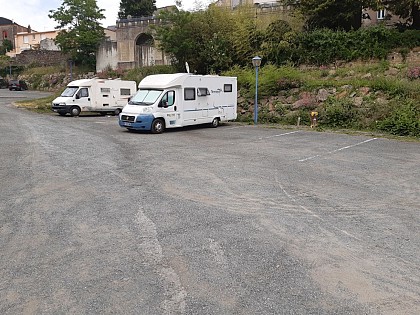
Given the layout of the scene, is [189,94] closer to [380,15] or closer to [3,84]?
[380,15]

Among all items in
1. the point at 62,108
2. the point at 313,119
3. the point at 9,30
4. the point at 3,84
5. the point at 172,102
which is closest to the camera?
the point at 172,102

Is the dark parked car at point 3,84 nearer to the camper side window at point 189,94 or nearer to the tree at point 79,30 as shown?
the tree at point 79,30

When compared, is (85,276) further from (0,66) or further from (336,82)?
(0,66)

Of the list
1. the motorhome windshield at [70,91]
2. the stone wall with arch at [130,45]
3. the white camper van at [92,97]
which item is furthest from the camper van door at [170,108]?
the stone wall with arch at [130,45]

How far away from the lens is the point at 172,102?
18.3 m

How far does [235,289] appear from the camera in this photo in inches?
163

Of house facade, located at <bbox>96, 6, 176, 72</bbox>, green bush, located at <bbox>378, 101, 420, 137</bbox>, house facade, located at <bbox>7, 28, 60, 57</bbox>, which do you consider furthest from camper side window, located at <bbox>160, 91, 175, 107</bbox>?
house facade, located at <bbox>7, 28, 60, 57</bbox>

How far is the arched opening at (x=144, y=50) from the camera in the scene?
135 ft

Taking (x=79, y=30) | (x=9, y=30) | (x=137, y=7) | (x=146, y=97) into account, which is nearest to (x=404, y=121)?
(x=146, y=97)

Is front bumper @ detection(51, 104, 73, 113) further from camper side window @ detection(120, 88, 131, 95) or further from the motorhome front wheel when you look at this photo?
the motorhome front wheel

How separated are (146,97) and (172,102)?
1146 mm

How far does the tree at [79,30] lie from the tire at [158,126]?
3301 centimetres

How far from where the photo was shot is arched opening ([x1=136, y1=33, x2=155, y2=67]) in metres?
41.1

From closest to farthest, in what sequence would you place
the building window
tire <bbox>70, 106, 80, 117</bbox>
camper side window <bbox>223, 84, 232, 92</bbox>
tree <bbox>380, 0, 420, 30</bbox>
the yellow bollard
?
1. the yellow bollard
2. camper side window <bbox>223, 84, 232, 92</bbox>
3. tree <bbox>380, 0, 420, 30</bbox>
4. tire <bbox>70, 106, 80, 117</bbox>
5. the building window
